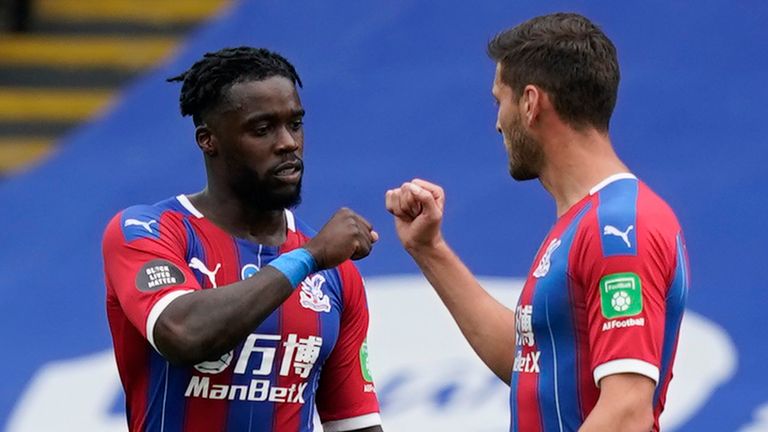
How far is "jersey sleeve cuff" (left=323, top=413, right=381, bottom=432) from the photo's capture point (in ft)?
13.0

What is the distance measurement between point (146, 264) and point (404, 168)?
4526 mm

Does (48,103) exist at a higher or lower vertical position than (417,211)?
higher

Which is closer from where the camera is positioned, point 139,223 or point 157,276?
point 157,276

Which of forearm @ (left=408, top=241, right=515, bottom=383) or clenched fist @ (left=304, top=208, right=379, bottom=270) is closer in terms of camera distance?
clenched fist @ (left=304, top=208, right=379, bottom=270)

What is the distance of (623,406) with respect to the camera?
10.0 ft

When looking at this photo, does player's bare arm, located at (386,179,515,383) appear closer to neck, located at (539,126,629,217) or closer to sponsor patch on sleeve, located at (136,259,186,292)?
neck, located at (539,126,629,217)

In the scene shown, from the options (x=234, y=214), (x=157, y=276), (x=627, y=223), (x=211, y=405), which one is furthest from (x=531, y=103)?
(x=211, y=405)

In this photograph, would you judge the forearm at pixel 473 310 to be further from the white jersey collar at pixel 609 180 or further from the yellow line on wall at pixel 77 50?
the yellow line on wall at pixel 77 50

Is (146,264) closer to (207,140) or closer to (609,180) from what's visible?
(207,140)

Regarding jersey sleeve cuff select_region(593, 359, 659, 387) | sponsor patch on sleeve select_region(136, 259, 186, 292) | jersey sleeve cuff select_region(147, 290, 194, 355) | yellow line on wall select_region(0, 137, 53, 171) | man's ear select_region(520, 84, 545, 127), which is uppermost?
yellow line on wall select_region(0, 137, 53, 171)

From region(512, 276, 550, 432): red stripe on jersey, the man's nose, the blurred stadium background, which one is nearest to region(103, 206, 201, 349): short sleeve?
the man's nose

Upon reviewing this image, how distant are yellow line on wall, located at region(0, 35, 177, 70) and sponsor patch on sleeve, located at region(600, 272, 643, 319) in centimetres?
721

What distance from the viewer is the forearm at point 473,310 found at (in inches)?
150

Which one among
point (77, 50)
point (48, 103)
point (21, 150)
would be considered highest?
point (77, 50)
